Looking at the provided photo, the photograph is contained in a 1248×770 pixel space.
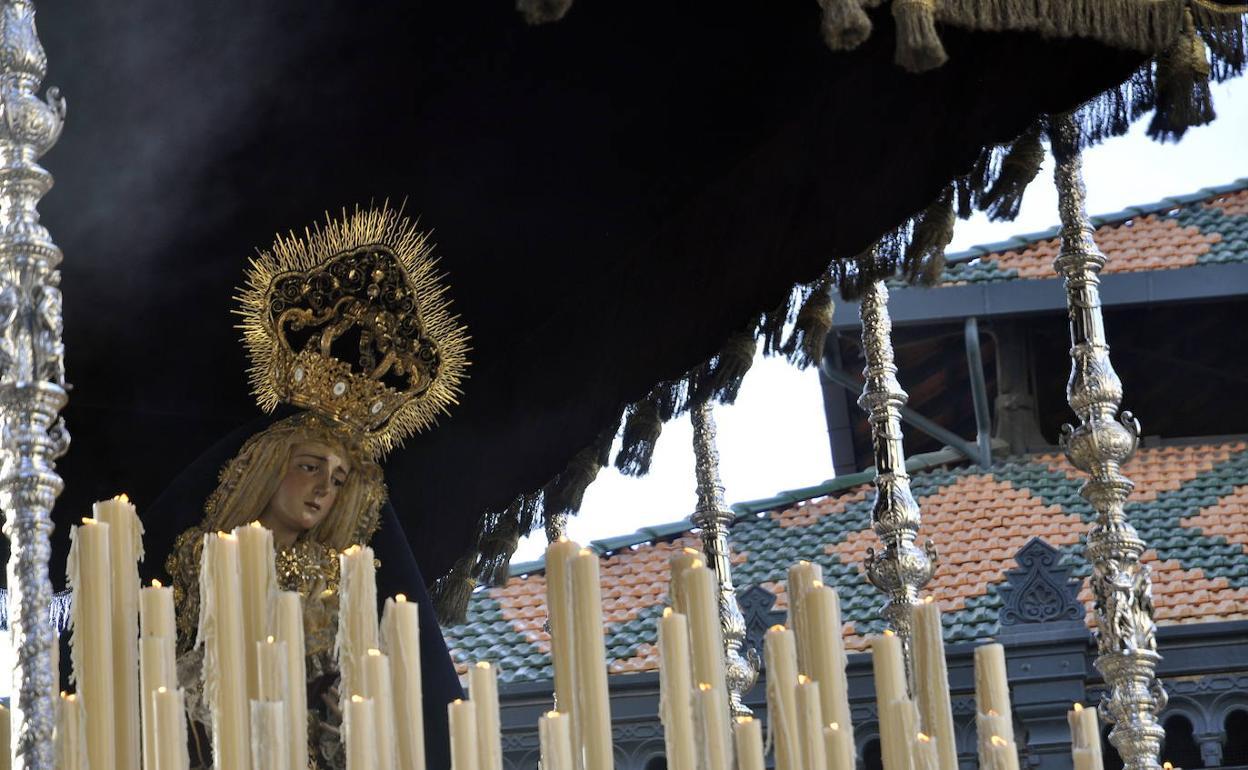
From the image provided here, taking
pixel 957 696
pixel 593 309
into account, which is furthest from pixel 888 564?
pixel 957 696

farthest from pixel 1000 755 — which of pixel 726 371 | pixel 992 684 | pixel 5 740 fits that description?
pixel 726 371

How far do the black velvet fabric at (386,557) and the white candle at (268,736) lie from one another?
231cm

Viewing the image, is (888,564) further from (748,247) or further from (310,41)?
(310,41)

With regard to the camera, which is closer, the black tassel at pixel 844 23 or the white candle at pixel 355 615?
the white candle at pixel 355 615

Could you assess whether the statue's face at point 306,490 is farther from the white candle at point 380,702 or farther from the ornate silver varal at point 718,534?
the white candle at point 380,702

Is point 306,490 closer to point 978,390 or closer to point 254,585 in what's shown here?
point 254,585

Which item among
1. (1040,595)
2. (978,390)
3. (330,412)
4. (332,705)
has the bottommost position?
(332,705)

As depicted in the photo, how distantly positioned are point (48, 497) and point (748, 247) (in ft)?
8.59

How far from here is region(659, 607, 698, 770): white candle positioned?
8.59 feet

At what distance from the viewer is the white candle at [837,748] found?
8.96ft

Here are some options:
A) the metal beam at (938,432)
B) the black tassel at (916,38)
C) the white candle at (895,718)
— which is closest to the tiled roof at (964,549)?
the metal beam at (938,432)

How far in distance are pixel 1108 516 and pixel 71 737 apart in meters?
4.33

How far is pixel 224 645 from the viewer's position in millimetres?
2574

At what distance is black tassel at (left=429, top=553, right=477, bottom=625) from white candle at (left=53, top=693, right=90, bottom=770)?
11.4 ft
